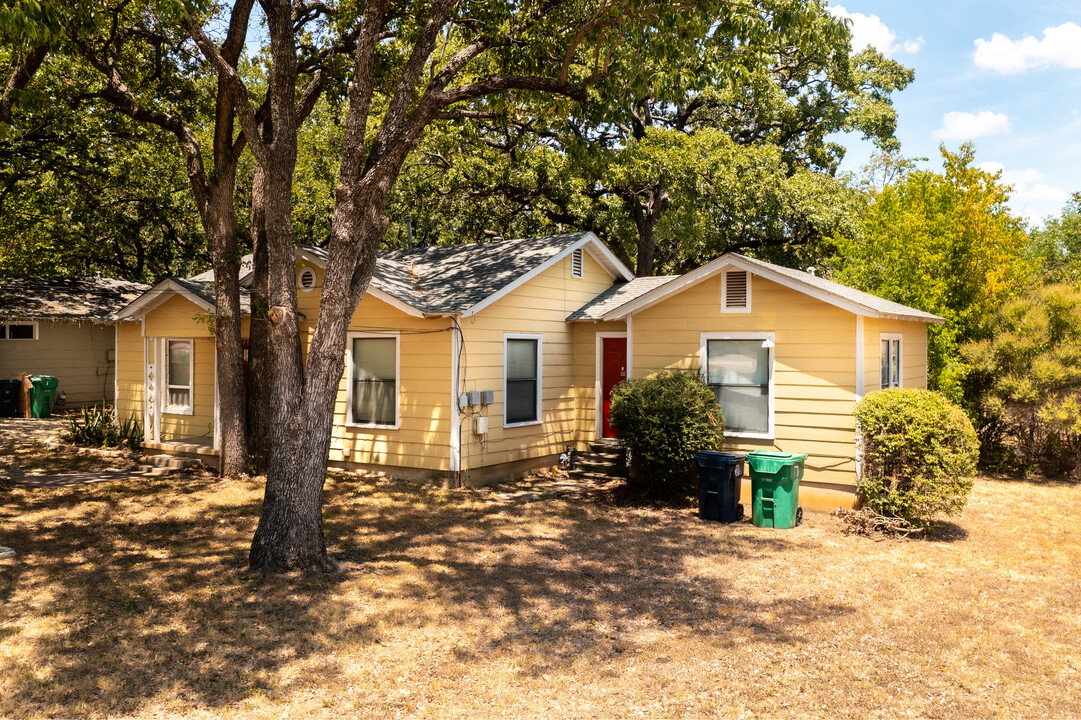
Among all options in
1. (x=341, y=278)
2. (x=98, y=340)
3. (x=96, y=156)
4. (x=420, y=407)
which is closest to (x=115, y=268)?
(x=98, y=340)

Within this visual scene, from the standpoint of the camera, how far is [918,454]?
9.20m

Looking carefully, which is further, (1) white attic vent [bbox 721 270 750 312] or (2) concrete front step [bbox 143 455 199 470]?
(2) concrete front step [bbox 143 455 199 470]

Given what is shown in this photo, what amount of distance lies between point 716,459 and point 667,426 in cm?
95

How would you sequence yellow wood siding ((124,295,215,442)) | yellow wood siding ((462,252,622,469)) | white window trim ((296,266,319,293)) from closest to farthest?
1. yellow wood siding ((462,252,622,469))
2. white window trim ((296,266,319,293))
3. yellow wood siding ((124,295,215,442))

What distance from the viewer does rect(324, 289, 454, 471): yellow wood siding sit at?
11922mm

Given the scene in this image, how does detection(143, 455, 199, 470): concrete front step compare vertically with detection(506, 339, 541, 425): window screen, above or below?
below

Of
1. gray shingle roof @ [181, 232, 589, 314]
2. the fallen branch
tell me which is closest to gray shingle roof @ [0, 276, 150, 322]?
gray shingle roof @ [181, 232, 589, 314]

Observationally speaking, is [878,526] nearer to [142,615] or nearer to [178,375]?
[142,615]

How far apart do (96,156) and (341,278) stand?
13.8m

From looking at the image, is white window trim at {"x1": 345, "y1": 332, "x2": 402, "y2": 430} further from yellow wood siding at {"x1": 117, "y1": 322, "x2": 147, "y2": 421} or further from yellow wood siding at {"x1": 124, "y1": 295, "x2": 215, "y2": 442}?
yellow wood siding at {"x1": 117, "y1": 322, "x2": 147, "y2": 421}

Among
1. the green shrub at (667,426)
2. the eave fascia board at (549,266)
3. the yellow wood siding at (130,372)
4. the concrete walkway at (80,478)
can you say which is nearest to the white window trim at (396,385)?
the eave fascia board at (549,266)

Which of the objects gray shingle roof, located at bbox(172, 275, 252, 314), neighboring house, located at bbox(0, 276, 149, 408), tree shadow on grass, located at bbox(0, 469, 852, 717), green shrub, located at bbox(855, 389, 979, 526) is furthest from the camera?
neighboring house, located at bbox(0, 276, 149, 408)

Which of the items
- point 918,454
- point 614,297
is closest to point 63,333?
point 614,297

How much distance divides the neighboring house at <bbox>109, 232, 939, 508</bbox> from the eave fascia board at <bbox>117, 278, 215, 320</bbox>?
1.6 inches
